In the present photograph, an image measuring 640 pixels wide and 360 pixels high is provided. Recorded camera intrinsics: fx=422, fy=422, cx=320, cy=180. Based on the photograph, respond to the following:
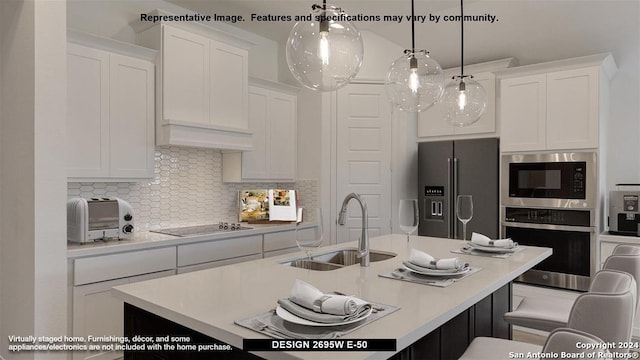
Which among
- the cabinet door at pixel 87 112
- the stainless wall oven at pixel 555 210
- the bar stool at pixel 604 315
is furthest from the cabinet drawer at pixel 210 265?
the bar stool at pixel 604 315

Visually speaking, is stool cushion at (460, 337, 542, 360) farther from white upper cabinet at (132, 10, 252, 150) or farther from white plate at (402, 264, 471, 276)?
white upper cabinet at (132, 10, 252, 150)

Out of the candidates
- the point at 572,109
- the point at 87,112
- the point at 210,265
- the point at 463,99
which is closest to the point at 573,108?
the point at 572,109

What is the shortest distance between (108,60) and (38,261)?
4.68ft

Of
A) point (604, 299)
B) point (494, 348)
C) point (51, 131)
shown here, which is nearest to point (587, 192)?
point (494, 348)

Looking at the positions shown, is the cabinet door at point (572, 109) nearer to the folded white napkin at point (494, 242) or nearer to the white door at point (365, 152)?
the white door at point (365, 152)

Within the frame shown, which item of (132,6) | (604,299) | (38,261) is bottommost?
(38,261)

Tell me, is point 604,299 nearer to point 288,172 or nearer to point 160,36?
point 160,36

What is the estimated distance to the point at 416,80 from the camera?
7.29ft

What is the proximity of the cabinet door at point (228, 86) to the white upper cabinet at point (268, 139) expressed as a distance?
217 mm

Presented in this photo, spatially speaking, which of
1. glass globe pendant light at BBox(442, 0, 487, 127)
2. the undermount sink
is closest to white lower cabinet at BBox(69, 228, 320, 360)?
the undermount sink

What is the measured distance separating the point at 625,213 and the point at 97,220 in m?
3.91

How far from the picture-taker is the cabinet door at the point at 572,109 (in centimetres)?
339

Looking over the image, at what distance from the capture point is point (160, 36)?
320 centimetres

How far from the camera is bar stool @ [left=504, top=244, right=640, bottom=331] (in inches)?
67.4
